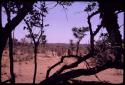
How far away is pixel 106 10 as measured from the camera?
6.28 metres

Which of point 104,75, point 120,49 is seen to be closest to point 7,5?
point 120,49

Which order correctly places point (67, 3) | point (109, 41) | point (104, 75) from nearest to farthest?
1. point (109, 41)
2. point (67, 3)
3. point (104, 75)

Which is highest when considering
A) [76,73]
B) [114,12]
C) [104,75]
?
[114,12]

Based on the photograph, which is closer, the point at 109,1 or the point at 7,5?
the point at 109,1

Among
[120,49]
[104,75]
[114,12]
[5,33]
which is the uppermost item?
[114,12]

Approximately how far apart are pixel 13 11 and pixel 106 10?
2991 mm

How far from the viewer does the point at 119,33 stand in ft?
20.7

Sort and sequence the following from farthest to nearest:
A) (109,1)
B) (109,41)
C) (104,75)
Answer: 1. (104,75)
2. (109,41)
3. (109,1)

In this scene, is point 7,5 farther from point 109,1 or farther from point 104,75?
point 104,75

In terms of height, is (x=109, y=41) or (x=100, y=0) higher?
(x=100, y=0)

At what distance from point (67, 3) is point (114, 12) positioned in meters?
2.01

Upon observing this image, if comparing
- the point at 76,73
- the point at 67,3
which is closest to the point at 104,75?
the point at 67,3

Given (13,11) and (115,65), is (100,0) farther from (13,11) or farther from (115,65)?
(13,11)

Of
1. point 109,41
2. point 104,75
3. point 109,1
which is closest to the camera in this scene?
point 109,1
